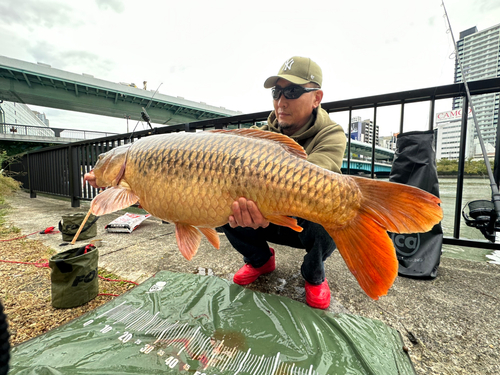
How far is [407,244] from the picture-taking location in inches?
80.0

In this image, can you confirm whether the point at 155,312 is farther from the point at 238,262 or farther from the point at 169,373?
the point at 238,262

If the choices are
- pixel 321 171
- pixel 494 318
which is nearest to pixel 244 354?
pixel 321 171

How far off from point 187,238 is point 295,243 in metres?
1.01

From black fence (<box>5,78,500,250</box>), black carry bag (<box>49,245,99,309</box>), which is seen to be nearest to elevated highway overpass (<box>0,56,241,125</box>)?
black fence (<box>5,78,500,250</box>)

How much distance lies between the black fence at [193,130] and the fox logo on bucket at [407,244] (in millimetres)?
530

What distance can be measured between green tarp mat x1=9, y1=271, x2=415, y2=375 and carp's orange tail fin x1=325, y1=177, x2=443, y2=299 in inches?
15.6

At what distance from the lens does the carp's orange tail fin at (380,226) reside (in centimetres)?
93

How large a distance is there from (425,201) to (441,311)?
1046 mm

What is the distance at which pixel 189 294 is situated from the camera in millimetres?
1617

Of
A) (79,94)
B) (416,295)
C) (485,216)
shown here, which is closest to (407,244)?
(416,295)

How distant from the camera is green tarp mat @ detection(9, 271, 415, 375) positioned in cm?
101

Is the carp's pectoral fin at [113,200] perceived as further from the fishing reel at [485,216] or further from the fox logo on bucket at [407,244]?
the fishing reel at [485,216]

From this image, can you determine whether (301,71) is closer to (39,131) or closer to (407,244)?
(407,244)

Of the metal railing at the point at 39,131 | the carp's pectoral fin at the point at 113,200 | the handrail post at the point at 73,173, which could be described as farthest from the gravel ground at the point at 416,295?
the metal railing at the point at 39,131
